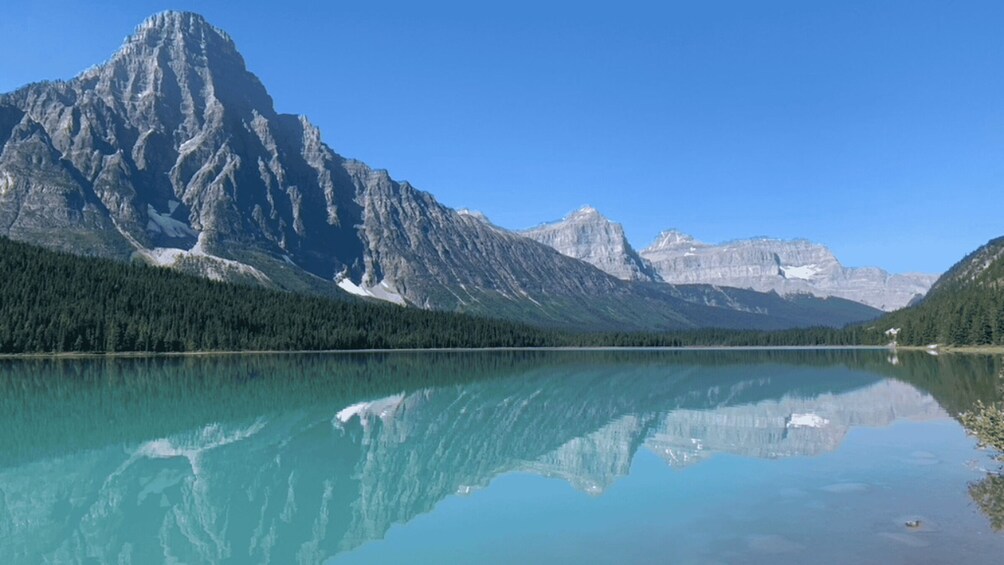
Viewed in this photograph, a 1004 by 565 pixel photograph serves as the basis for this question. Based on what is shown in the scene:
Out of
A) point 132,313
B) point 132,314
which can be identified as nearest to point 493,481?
point 132,314

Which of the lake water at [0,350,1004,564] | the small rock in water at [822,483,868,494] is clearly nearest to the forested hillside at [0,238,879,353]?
the lake water at [0,350,1004,564]

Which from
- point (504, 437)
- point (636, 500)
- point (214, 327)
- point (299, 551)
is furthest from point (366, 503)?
point (214, 327)

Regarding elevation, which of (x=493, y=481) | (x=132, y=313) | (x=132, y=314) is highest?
(x=132, y=313)

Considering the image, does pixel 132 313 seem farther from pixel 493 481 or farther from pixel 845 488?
pixel 845 488

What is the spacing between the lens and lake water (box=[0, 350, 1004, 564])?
19.3 m

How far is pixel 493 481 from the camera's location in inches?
1149

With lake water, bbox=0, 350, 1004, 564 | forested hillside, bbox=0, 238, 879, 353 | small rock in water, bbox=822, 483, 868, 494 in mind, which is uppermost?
forested hillside, bbox=0, 238, 879, 353

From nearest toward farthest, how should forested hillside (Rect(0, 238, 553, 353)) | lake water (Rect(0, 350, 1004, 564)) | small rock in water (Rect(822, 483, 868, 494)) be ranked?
lake water (Rect(0, 350, 1004, 564)) < small rock in water (Rect(822, 483, 868, 494)) < forested hillside (Rect(0, 238, 553, 353))

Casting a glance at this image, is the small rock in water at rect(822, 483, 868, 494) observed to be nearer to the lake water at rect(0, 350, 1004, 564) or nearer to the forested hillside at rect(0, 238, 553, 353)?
the lake water at rect(0, 350, 1004, 564)

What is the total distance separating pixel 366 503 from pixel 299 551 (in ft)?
17.6

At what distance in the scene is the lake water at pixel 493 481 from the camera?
19281 millimetres

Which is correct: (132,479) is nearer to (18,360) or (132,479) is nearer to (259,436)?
(259,436)

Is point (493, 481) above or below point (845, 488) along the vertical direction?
below

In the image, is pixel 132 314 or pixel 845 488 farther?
pixel 132 314
